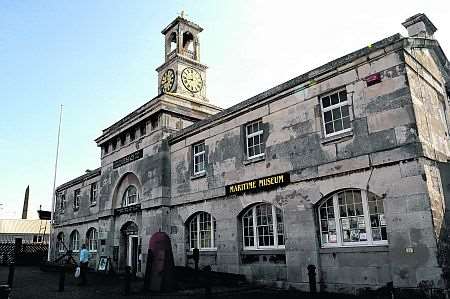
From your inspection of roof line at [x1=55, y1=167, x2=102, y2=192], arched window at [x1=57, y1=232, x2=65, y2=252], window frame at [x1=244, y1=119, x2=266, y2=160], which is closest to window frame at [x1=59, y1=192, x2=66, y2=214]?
roof line at [x1=55, y1=167, x2=102, y2=192]

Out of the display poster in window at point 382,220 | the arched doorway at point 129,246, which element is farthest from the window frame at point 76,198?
the display poster in window at point 382,220

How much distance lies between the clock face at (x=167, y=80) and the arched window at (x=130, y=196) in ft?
23.1

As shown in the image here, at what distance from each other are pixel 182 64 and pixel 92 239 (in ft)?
48.0

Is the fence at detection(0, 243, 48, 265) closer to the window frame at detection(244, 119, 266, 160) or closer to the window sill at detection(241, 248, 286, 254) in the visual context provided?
the window sill at detection(241, 248, 286, 254)

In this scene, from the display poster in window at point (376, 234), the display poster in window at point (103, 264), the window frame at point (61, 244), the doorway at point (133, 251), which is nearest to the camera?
the display poster in window at point (376, 234)

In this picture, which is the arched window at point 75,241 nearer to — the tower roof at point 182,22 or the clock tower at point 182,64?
the clock tower at point 182,64

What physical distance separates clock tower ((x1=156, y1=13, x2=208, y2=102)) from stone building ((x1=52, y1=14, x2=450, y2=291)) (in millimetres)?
3673

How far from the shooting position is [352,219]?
11.3 m

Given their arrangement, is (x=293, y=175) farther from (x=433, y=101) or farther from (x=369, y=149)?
(x=433, y=101)

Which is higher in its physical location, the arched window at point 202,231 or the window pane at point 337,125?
the window pane at point 337,125

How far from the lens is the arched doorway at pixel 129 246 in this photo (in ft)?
68.7

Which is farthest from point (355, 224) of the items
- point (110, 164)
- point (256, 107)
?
point (110, 164)

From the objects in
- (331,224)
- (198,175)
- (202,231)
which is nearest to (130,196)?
(198,175)

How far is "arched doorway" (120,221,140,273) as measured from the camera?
21.0 metres
